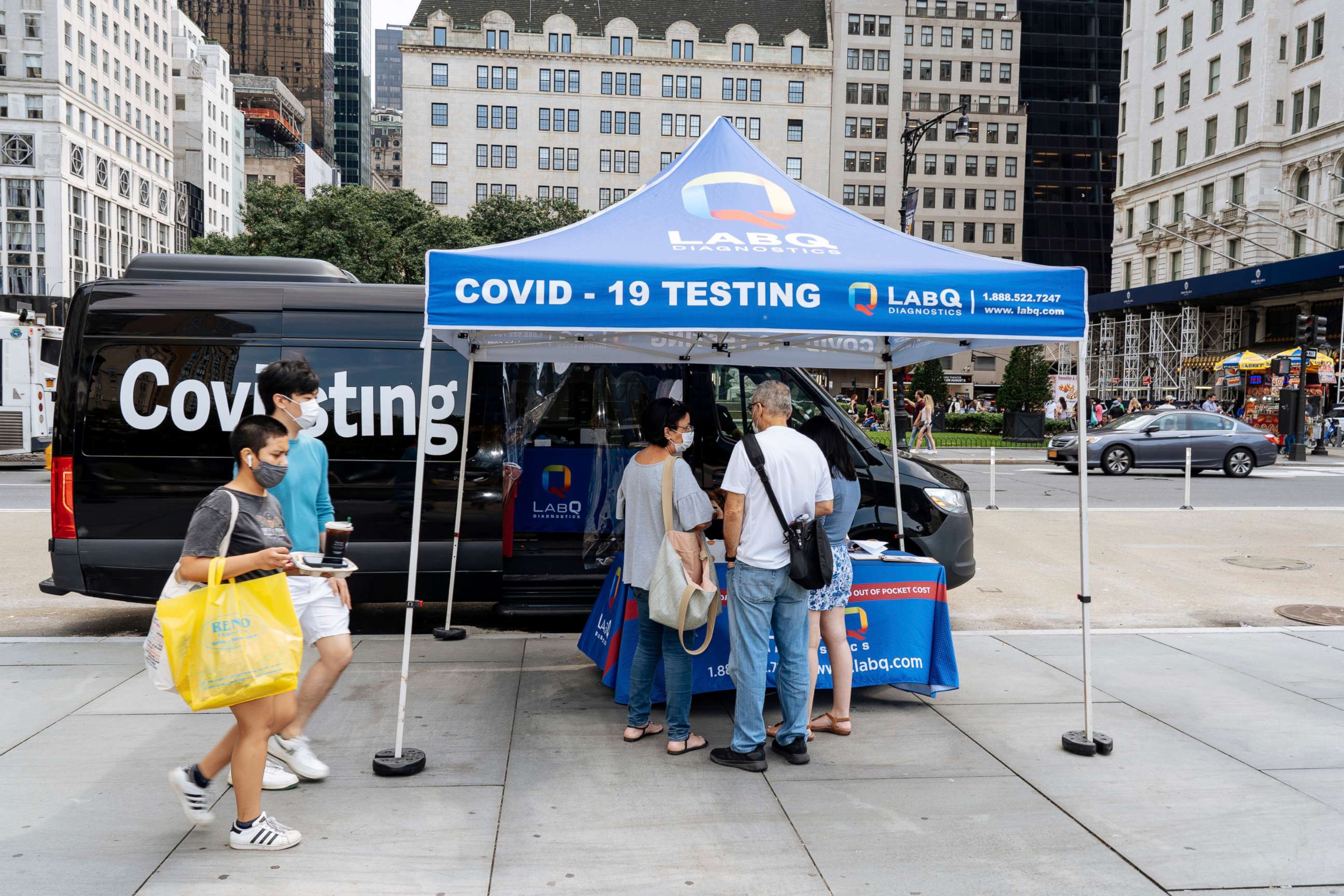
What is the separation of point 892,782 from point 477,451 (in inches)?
151

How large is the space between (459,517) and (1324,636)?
6573 millimetres

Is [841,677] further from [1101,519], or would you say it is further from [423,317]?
[1101,519]

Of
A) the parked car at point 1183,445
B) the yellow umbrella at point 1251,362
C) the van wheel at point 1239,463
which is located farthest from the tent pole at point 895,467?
the yellow umbrella at point 1251,362

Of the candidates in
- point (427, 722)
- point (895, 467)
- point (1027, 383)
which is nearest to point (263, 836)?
point (427, 722)

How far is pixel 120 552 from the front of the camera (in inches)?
262

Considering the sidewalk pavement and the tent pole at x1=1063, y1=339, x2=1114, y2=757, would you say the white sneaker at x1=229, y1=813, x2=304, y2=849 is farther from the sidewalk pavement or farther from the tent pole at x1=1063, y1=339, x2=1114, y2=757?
the tent pole at x1=1063, y1=339, x2=1114, y2=757

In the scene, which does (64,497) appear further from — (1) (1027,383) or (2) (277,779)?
(1) (1027,383)

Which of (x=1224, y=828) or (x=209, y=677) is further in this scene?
(x=1224, y=828)

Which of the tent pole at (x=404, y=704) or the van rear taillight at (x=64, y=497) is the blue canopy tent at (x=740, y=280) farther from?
the van rear taillight at (x=64, y=497)

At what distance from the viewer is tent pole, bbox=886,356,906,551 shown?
264 inches

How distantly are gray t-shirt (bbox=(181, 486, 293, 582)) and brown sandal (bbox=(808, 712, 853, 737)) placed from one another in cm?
288

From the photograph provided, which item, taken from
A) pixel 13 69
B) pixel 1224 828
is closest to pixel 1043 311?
pixel 1224 828

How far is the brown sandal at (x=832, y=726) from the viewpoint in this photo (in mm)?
5125

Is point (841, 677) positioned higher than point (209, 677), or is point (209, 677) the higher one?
point (209, 677)
